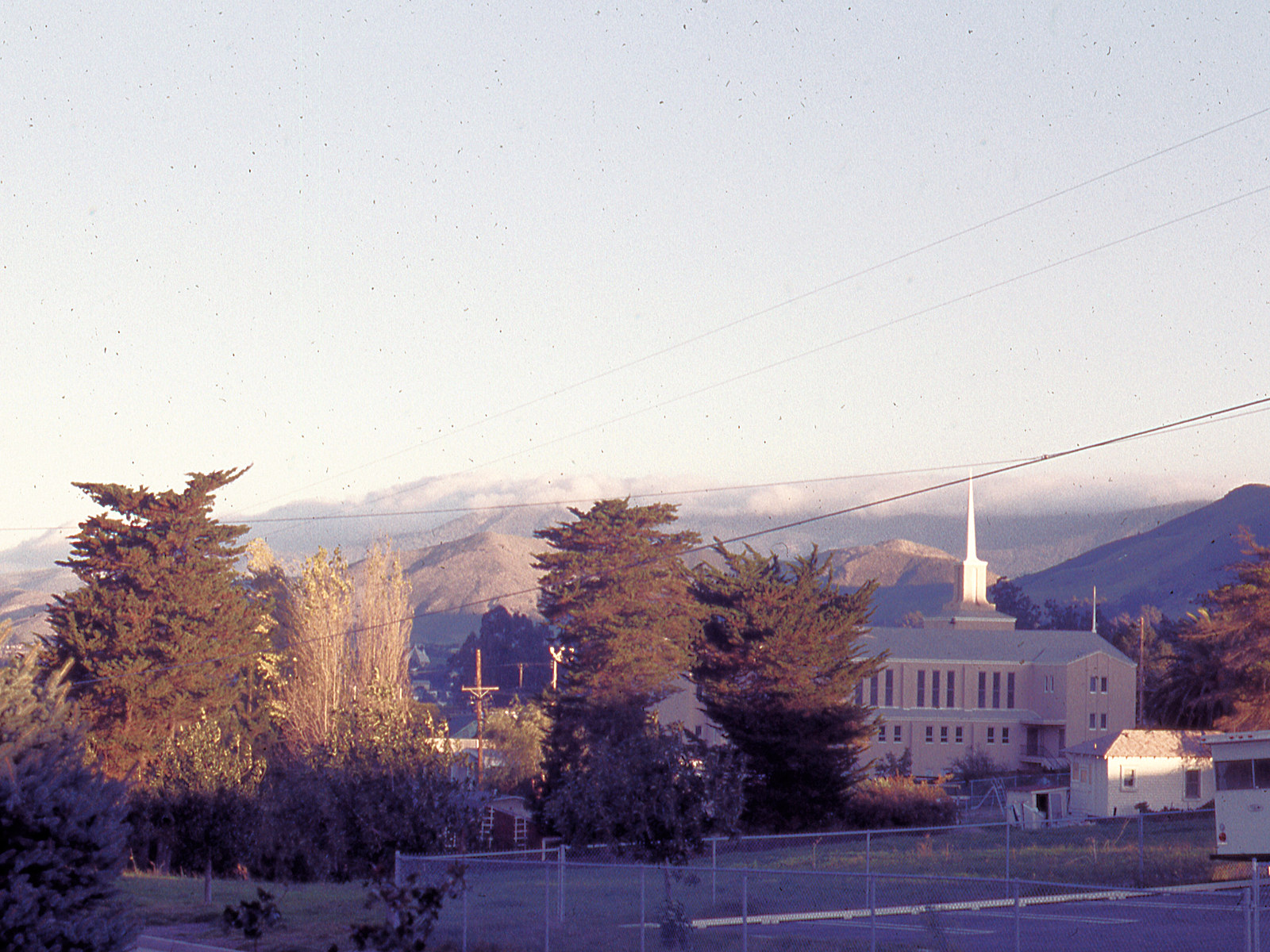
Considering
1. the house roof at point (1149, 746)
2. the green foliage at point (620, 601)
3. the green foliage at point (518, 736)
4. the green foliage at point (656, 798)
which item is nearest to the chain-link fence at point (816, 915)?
the green foliage at point (656, 798)

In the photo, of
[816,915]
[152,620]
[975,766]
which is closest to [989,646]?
[975,766]

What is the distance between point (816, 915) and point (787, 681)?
32909 mm

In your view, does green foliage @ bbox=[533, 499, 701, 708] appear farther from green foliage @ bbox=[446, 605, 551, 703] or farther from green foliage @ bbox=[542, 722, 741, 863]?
green foliage @ bbox=[446, 605, 551, 703]

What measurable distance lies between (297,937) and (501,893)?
29.8 ft

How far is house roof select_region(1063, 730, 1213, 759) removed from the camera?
58531 millimetres

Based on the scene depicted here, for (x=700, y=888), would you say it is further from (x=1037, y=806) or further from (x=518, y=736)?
(x=518, y=736)

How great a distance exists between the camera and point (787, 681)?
59781mm

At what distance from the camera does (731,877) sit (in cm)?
3494

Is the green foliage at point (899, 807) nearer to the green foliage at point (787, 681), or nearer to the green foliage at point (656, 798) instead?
the green foliage at point (787, 681)

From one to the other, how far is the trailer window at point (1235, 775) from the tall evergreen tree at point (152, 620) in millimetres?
41823

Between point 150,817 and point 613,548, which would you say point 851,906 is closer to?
point 150,817

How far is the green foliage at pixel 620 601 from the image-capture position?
65125 mm

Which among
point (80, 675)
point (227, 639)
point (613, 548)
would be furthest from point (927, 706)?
point (80, 675)

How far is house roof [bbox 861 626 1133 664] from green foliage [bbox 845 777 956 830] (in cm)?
3073
